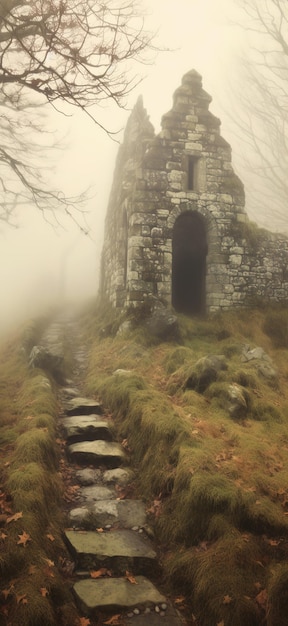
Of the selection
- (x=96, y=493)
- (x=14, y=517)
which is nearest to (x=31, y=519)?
(x=14, y=517)

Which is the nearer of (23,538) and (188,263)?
(23,538)

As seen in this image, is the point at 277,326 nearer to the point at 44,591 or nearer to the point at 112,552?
the point at 112,552

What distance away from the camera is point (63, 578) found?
489 cm

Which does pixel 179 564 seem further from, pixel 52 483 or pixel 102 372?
pixel 102 372

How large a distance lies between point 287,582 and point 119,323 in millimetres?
10061

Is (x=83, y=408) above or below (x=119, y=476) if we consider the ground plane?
above

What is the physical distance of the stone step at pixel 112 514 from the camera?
5.94 m

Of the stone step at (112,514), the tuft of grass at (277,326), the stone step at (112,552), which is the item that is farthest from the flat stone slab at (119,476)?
the tuft of grass at (277,326)

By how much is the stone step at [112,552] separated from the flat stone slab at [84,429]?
2473 mm

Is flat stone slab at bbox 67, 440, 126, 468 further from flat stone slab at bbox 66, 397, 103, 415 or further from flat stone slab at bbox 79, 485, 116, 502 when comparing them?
flat stone slab at bbox 66, 397, 103, 415

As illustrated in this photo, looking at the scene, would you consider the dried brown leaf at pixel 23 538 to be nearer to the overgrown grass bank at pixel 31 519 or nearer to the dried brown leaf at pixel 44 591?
the overgrown grass bank at pixel 31 519

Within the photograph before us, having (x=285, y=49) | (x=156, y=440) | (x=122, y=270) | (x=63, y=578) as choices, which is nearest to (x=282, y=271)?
(x=122, y=270)

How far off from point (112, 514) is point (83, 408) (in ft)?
11.1

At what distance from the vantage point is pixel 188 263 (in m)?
16.6
